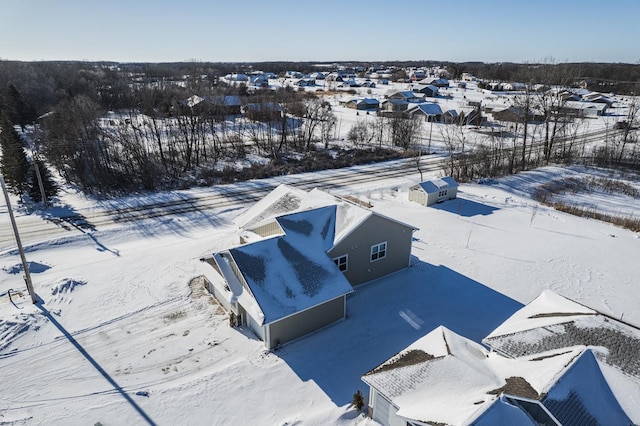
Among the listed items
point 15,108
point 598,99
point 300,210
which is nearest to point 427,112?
point 598,99

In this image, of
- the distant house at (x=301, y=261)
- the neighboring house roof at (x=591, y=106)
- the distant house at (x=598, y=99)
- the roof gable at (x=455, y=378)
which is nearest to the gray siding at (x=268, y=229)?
the distant house at (x=301, y=261)

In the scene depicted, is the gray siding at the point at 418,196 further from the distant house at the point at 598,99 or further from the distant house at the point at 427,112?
the distant house at the point at 598,99

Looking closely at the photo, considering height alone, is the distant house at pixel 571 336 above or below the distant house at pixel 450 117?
below

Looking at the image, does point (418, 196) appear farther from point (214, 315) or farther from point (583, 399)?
point (583, 399)

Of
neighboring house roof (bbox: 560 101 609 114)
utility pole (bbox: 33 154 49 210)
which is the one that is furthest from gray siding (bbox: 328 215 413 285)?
neighboring house roof (bbox: 560 101 609 114)

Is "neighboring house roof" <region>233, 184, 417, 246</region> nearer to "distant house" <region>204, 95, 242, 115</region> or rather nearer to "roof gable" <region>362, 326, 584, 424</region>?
"roof gable" <region>362, 326, 584, 424</region>

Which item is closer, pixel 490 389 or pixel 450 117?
pixel 490 389

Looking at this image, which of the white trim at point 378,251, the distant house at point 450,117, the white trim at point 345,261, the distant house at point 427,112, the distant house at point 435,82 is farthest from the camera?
the distant house at point 435,82
